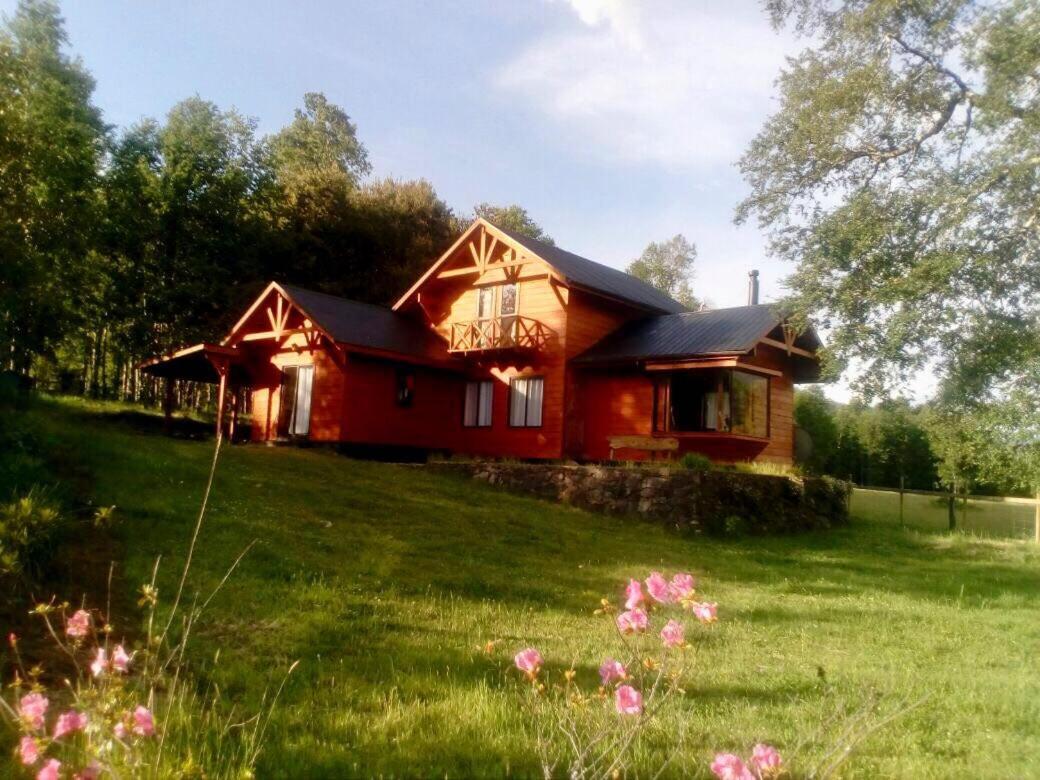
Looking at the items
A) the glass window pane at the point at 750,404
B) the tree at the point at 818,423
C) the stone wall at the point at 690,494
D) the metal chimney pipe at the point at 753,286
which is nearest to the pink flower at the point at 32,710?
the stone wall at the point at 690,494

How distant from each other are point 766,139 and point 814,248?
9.73ft

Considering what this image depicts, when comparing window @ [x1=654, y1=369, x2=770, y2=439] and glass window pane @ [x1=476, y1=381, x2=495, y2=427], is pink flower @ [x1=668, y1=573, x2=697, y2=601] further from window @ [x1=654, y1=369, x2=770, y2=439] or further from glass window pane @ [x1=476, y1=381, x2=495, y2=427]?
glass window pane @ [x1=476, y1=381, x2=495, y2=427]

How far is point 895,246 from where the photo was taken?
52.1ft

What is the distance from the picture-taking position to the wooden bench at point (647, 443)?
62.5 ft

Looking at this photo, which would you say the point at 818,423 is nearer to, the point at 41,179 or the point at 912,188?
the point at 912,188

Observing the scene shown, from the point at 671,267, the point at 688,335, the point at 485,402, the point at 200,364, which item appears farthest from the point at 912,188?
the point at 671,267

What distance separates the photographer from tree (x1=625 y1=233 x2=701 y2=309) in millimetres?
50000

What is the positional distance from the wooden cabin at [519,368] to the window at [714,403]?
40 millimetres

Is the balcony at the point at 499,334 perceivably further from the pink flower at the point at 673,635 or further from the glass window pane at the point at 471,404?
the pink flower at the point at 673,635

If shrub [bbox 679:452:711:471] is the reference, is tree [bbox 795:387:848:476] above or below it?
above

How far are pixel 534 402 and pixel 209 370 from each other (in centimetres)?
1039

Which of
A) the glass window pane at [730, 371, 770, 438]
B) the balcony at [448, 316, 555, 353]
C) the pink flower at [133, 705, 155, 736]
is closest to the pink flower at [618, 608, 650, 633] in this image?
the pink flower at [133, 705, 155, 736]

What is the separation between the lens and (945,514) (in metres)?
24.7

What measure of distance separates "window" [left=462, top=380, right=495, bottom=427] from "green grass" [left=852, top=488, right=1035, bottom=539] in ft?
34.2
